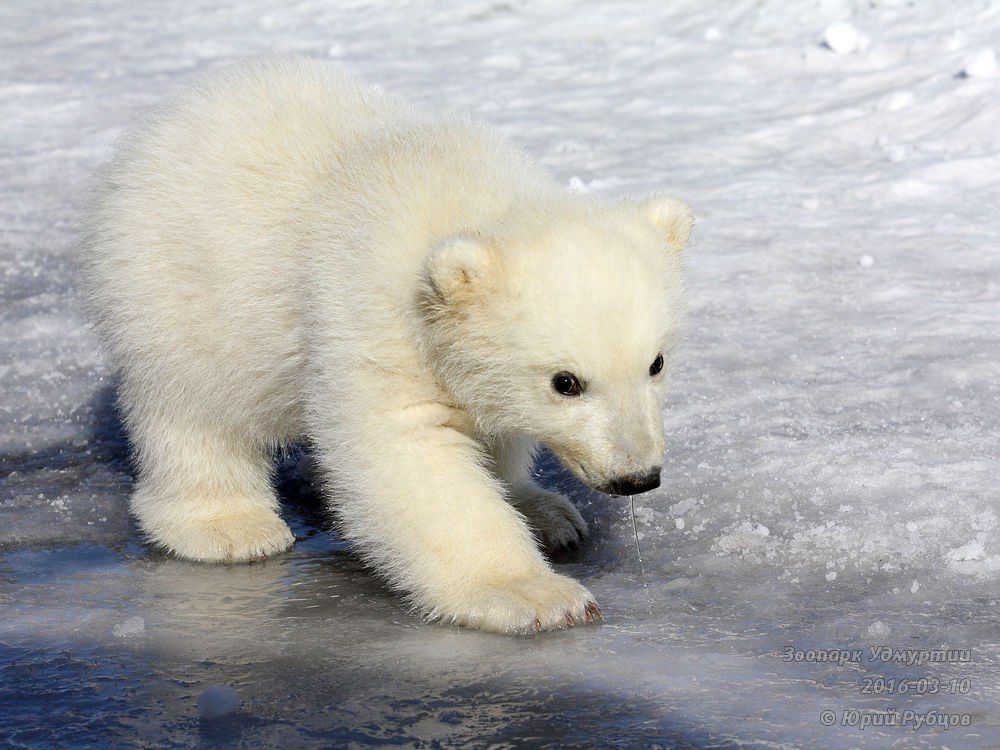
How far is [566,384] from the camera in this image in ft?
12.0

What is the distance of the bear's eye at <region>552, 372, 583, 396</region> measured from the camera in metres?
→ 3.63

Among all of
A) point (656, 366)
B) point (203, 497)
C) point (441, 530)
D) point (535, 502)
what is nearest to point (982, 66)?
point (535, 502)

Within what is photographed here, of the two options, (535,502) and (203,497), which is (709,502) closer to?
(535,502)

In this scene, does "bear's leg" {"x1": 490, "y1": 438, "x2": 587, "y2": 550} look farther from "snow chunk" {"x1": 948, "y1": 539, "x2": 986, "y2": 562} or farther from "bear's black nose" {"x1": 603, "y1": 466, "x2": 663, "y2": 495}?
"snow chunk" {"x1": 948, "y1": 539, "x2": 986, "y2": 562}

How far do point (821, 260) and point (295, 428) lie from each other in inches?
130

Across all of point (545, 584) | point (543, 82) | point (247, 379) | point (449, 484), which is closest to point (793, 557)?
point (545, 584)

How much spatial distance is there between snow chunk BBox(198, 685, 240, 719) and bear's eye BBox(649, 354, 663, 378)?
144cm

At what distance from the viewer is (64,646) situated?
11.8ft

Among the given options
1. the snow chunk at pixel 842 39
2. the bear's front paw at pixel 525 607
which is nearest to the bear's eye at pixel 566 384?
the bear's front paw at pixel 525 607

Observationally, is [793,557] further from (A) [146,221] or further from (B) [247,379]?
(A) [146,221]

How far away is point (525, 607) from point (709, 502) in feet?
3.32

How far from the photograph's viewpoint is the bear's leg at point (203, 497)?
4516mm

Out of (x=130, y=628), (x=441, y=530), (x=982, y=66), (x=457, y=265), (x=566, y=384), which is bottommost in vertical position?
(x=130, y=628)

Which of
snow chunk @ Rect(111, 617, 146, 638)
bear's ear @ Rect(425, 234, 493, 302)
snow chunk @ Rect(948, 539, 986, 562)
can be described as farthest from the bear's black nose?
snow chunk @ Rect(111, 617, 146, 638)
